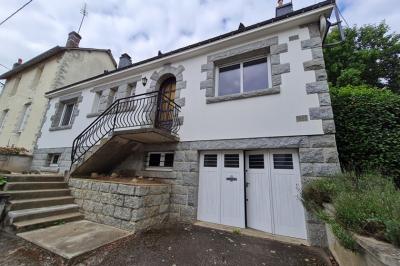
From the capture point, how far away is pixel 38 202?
441cm

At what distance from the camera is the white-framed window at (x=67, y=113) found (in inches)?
340

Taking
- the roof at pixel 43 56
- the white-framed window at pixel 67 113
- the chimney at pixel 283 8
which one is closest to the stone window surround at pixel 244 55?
the chimney at pixel 283 8

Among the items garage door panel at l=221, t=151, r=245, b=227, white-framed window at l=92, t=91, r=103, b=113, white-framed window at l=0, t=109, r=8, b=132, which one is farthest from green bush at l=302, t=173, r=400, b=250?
white-framed window at l=0, t=109, r=8, b=132

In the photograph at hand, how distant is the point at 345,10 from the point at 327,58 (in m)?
7.25

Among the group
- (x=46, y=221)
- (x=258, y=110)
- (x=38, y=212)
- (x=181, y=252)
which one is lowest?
(x=181, y=252)

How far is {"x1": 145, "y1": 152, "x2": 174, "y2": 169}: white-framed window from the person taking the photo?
5.49 meters

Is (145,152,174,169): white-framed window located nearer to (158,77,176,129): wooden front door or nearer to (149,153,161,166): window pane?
(149,153,161,166): window pane

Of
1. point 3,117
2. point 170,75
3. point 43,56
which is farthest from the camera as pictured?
point 3,117

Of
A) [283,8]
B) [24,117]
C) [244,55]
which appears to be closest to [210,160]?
[244,55]

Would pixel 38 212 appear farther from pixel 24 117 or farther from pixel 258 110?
pixel 24 117

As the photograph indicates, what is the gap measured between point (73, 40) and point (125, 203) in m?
11.6

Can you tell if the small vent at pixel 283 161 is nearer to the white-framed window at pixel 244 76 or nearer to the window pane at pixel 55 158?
the white-framed window at pixel 244 76

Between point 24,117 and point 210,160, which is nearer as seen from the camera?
point 210,160

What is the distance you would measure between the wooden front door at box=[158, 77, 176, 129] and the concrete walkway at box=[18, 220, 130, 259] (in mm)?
3112
